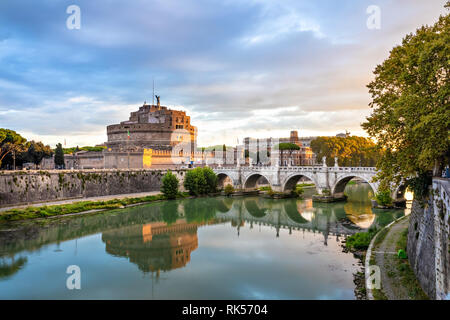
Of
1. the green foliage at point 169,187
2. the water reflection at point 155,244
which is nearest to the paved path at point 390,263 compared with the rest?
the water reflection at point 155,244

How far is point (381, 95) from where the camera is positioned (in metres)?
10.8

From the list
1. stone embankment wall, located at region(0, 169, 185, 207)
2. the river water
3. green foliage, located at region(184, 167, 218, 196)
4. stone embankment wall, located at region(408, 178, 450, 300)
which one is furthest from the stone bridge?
stone embankment wall, located at region(408, 178, 450, 300)

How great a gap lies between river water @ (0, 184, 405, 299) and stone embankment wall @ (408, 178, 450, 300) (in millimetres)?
2153

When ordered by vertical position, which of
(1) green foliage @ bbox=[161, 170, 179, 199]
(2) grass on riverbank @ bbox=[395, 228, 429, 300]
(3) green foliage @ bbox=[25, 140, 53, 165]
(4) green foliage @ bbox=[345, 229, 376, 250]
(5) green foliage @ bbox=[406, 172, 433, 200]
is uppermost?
(3) green foliage @ bbox=[25, 140, 53, 165]

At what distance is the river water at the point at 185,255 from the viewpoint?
32.9 ft

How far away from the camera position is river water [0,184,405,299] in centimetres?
1002

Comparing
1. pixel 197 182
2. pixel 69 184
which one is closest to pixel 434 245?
pixel 69 184

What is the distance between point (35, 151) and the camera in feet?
97.7

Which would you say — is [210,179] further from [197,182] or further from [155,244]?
[155,244]

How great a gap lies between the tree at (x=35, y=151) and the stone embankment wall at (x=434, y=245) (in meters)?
30.3

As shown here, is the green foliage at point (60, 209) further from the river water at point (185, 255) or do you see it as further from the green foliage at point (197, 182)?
the green foliage at point (197, 182)

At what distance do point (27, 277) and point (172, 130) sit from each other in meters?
41.3

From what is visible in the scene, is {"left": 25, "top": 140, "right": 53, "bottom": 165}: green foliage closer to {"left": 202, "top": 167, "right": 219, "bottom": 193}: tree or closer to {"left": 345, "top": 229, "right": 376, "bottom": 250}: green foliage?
{"left": 202, "top": 167, "right": 219, "bottom": 193}: tree
